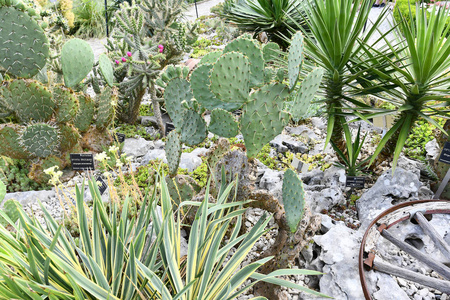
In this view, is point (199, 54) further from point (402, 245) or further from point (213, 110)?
point (402, 245)

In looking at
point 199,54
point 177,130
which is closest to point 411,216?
point 177,130

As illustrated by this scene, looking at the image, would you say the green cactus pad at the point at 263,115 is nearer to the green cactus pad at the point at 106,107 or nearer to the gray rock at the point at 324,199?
the gray rock at the point at 324,199

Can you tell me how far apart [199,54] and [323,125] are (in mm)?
2659

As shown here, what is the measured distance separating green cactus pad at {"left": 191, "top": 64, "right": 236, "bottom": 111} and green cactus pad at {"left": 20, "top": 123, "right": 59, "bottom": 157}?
140 centimetres

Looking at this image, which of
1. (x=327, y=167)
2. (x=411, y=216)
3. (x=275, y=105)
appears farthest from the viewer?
(x=327, y=167)

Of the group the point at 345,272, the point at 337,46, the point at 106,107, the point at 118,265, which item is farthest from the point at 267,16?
the point at 118,265

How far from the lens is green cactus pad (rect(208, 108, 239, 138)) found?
184 centimetres

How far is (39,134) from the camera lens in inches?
106

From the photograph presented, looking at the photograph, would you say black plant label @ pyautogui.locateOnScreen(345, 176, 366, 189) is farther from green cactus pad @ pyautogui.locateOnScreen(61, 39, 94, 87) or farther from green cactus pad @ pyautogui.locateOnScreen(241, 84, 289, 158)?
green cactus pad @ pyautogui.locateOnScreen(61, 39, 94, 87)

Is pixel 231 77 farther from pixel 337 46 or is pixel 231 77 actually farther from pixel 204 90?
pixel 337 46

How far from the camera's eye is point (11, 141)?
2.83m

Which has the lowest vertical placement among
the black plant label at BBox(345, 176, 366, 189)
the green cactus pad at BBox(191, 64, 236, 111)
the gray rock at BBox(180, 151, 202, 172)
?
the gray rock at BBox(180, 151, 202, 172)

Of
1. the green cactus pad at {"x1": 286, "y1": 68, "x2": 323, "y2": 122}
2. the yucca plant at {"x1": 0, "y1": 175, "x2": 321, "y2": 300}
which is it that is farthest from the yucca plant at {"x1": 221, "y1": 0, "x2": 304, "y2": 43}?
the yucca plant at {"x1": 0, "y1": 175, "x2": 321, "y2": 300}

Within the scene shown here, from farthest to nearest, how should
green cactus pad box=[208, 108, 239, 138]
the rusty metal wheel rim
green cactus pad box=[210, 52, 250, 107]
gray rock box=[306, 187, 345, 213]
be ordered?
gray rock box=[306, 187, 345, 213] → green cactus pad box=[208, 108, 239, 138] → the rusty metal wheel rim → green cactus pad box=[210, 52, 250, 107]
